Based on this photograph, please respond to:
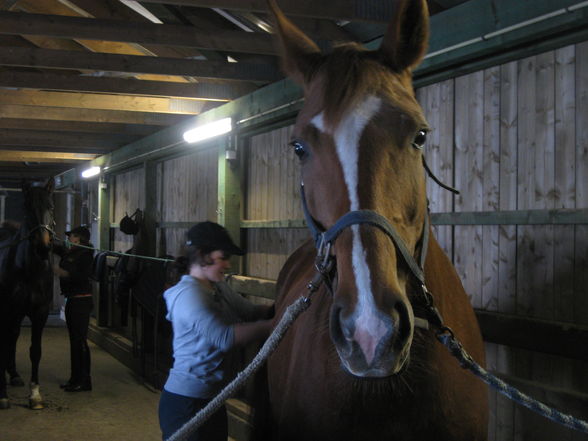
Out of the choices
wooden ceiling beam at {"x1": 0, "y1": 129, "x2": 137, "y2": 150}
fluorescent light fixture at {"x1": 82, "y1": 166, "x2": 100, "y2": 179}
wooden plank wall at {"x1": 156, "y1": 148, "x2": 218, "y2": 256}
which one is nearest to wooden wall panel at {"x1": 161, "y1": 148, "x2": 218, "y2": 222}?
wooden plank wall at {"x1": 156, "y1": 148, "x2": 218, "y2": 256}

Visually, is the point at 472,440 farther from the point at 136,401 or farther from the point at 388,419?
the point at 136,401

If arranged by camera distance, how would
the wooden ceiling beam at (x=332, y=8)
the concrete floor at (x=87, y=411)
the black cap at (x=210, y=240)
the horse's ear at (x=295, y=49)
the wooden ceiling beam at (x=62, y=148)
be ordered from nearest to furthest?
the horse's ear at (x=295, y=49) → the black cap at (x=210, y=240) → the wooden ceiling beam at (x=332, y=8) → the concrete floor at (x=87, y=411) → the wooden ceiling beam at (x=62, y=148)

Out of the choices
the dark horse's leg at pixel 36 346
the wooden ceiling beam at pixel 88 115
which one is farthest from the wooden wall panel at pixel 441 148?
the dark horse's leg at pixel 36 346

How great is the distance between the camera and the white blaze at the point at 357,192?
1.29m

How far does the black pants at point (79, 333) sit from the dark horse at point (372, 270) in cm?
526

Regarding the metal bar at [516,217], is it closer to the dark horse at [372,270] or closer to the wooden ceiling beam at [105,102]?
the dark horse at [372,270]

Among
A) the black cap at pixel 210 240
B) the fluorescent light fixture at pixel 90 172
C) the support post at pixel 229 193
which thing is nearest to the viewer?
the black cap at pixel 210 240

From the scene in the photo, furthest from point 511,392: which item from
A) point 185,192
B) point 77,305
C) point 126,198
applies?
point 126,198

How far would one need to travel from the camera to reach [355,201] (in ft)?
4.77

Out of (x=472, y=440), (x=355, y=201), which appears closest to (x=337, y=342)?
(x=355, y=201)

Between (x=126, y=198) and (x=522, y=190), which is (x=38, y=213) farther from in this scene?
(x=522, y=190)

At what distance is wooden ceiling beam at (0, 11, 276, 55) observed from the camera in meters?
3.80

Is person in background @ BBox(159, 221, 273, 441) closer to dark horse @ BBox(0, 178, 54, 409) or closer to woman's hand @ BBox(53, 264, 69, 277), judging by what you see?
dark horse @ BBox(0, 178, 54, 409)

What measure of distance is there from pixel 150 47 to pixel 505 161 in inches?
165
